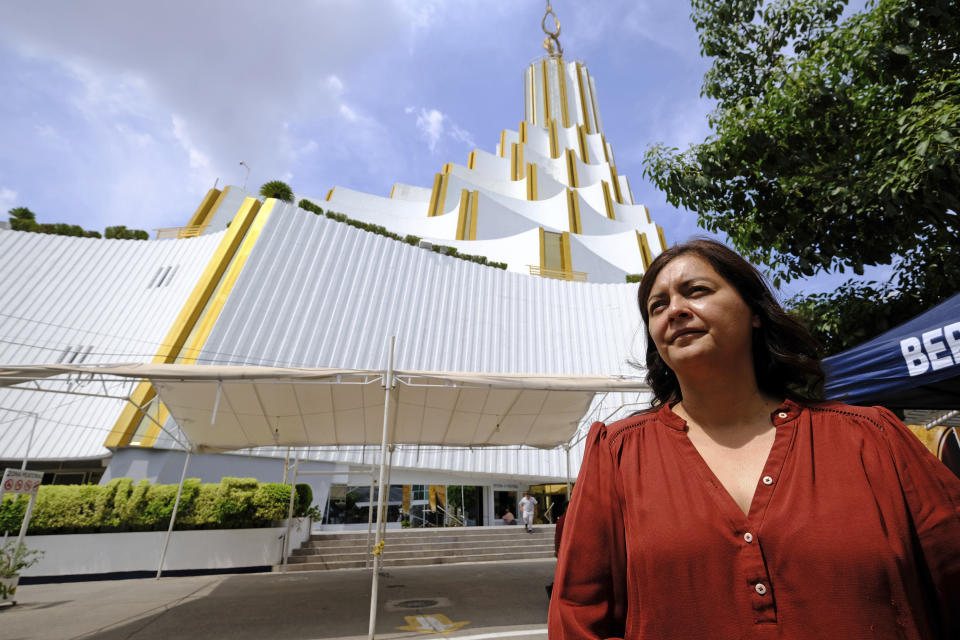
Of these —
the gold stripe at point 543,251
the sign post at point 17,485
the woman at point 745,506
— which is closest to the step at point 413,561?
the sign post at point 17,485

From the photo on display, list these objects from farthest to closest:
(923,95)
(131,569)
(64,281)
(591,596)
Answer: (64,281) → (131,569) → (923,95) → (591,596)

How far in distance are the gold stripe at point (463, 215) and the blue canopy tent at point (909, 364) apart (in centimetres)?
2579

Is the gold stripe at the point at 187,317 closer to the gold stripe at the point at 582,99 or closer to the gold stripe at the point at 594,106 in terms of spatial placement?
the gold stripe at the point at 582,99

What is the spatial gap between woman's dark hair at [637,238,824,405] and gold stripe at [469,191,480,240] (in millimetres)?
27817

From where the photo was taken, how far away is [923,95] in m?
3.63

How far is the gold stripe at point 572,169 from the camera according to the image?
3953 centimetres

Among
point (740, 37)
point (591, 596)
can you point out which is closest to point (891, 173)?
point (740, 37)

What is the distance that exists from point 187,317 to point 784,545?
15.4m

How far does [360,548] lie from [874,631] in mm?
11366

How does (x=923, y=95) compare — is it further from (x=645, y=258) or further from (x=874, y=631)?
(x=645, y=258)

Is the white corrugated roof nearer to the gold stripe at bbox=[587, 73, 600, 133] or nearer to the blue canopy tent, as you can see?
the blue canopy tent

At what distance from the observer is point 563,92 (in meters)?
49.5

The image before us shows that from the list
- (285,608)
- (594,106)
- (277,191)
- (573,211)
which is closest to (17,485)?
(285,608)

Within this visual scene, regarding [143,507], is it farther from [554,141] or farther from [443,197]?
[554,141]
